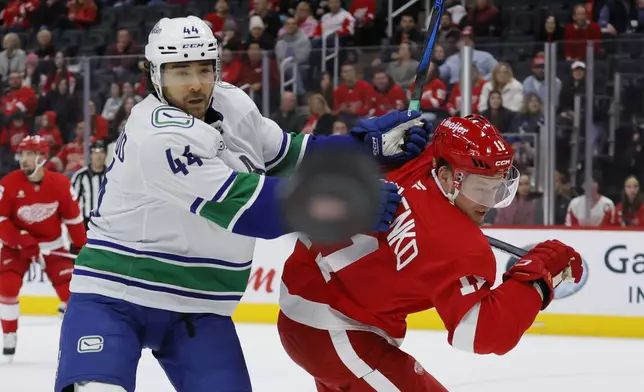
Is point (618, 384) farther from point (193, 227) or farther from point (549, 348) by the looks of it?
point (193, 227)

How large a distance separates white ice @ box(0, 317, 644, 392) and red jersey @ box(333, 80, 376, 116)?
1536mm

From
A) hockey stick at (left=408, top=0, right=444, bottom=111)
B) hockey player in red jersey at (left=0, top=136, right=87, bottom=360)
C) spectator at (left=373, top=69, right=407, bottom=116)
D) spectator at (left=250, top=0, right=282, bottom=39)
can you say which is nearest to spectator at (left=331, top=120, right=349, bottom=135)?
spectator at (left=373, top=69, right=407, bottom=116)

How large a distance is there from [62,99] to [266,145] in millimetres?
5621

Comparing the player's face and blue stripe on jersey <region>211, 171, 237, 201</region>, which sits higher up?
the player's face

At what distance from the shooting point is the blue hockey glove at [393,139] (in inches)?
120

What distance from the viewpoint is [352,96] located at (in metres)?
7.68

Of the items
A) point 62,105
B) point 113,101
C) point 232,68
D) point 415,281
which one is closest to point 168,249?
point 415,281

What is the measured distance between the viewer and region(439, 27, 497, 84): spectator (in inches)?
290

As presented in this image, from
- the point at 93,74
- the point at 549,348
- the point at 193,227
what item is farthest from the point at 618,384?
the point at 93,74

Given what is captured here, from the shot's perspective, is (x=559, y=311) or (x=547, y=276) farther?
(x=559, y=311)

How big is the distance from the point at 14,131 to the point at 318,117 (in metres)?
2.46

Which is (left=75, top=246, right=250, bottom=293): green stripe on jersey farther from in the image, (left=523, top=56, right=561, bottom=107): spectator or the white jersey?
(left=523, top=56, right=561, bottom=107): spectator

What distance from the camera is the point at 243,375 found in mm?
2848

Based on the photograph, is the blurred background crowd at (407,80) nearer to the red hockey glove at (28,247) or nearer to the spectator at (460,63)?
the spectator at (460,63)
